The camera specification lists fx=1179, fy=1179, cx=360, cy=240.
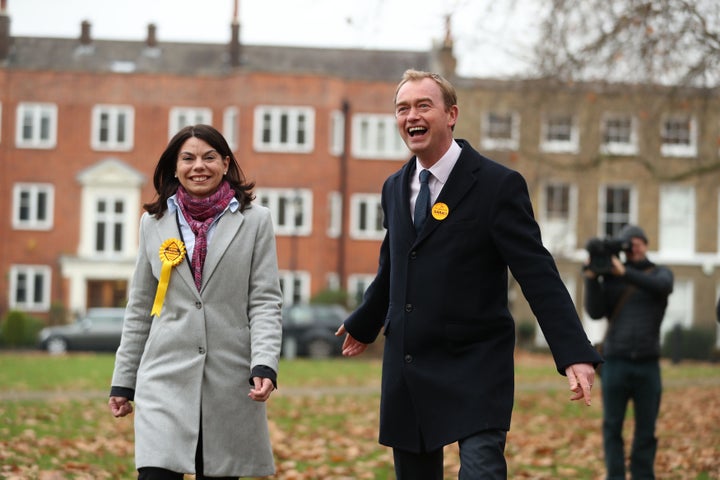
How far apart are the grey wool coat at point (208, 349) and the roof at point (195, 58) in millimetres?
42891

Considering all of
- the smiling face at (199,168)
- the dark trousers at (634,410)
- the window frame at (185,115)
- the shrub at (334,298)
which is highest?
the window frame at (185,115)

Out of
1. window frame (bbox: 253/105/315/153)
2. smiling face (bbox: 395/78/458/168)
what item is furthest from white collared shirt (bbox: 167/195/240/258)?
window frame (bbox: 253/105/315/153)

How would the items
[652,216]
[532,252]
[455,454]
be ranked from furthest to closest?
[652,216], [455,454], [532,252]

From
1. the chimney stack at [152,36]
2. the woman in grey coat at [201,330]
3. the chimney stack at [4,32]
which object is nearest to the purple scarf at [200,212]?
the woman in grey coat at [201,330]

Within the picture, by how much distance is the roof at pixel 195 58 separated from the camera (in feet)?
158

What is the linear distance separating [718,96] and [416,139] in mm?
11797

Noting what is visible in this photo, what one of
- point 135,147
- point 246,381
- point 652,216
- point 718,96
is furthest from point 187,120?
point 246,381

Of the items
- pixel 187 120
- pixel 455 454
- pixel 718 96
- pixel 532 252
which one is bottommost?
pixel 455 454

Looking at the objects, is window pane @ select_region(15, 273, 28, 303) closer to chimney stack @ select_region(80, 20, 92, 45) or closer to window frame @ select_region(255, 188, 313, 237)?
window frame @ select_region(255, 188, 313, 237)

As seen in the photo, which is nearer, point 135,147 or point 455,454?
point 455,454

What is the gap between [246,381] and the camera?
16.9ft

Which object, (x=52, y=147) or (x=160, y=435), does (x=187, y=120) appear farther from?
(x=160, y=435)

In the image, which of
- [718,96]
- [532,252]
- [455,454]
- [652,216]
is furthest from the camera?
[652,216]

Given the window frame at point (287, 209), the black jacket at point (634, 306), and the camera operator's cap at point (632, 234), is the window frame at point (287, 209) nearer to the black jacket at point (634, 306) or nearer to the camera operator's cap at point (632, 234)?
the camera operator's cap at point (632, 234)
